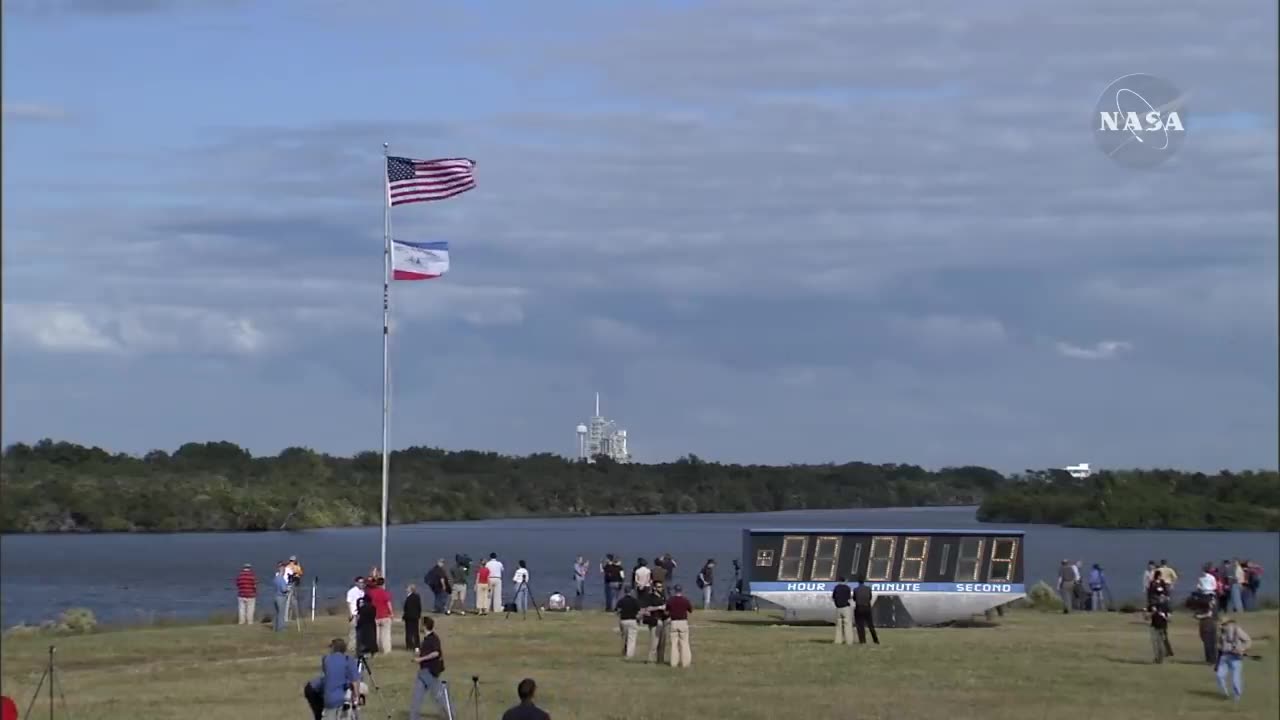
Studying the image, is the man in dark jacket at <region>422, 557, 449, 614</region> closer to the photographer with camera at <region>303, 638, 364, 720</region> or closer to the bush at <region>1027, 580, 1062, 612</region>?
the bush at <region>1027, 580, 1062, 612</region>

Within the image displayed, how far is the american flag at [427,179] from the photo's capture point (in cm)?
4034

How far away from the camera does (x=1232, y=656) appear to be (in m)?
27.0

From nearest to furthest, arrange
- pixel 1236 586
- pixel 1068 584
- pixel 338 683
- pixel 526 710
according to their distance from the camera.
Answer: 1. pixel 526 710
2. pixel 338 683
3. pixel 1236 586
4. pixel 1068 584

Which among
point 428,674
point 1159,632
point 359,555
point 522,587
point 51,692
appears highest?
point 359,555

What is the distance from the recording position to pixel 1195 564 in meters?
98.7

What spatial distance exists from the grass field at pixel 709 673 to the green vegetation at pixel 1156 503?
410 ft

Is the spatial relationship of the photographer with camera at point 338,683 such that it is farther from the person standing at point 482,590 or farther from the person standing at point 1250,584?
the person standing at point 1250,584

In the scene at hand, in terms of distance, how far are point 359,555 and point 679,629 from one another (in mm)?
90453

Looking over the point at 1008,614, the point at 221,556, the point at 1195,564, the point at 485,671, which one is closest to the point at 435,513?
the point at 221,556

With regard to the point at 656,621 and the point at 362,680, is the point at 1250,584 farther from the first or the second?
the point at 362,680

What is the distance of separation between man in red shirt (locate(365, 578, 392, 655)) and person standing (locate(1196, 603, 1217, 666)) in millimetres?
13968

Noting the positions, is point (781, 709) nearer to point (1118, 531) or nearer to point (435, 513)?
point (1118, 531)

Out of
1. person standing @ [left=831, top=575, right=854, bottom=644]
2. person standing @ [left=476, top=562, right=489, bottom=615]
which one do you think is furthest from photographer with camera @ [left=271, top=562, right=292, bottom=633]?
person standing @ [left=831, top=575, right=854, bottom=644]

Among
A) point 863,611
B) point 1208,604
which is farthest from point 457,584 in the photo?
point 1208,604
